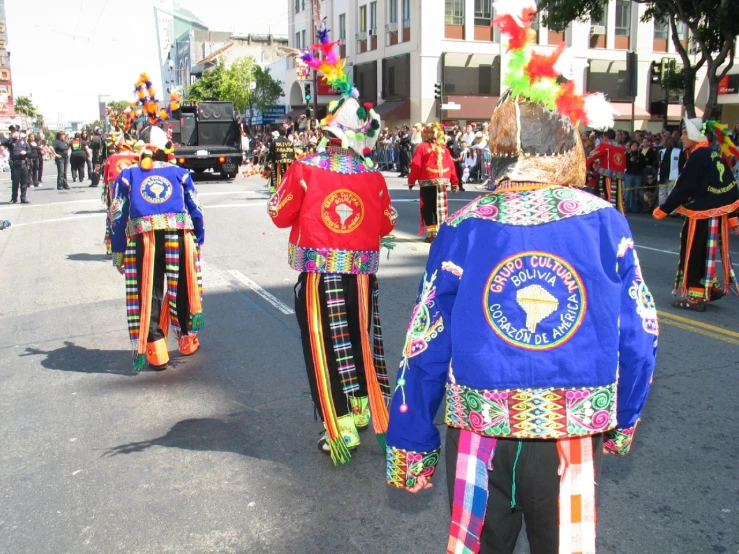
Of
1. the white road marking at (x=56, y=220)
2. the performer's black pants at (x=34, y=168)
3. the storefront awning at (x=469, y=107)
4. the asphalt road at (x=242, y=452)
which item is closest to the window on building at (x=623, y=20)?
the storefront awning at (x=469, y=107)

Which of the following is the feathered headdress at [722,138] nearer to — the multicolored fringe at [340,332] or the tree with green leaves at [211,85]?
the multicolored fringe at [340,332]

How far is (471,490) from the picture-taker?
6.86 ft

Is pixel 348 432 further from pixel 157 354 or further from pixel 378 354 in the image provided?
pixel 157 354

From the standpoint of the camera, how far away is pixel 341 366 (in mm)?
4074

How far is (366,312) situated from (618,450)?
208cm

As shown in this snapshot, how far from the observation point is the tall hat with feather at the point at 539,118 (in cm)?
212

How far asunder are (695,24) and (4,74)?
210 ft

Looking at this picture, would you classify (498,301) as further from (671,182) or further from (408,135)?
(408,135)

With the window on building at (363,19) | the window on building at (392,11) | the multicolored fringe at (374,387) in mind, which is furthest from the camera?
the window on building at (363,19)

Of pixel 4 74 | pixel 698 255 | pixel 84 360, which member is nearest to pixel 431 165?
Result: pixel 698 255

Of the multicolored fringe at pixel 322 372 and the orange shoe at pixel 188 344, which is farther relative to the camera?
the orange shoe at pixel 188 344

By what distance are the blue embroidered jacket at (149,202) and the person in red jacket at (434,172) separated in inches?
238

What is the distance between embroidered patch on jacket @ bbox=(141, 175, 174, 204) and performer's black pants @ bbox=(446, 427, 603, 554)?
13.0 ft

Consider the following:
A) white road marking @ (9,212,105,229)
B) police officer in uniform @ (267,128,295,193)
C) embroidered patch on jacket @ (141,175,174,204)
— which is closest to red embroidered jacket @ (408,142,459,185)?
police officer in uniform @ (267,128,295,193)
